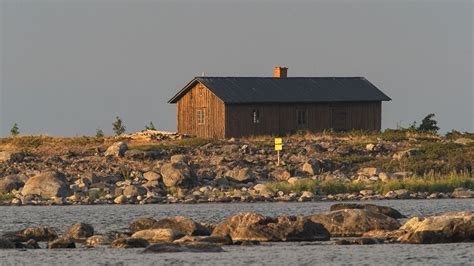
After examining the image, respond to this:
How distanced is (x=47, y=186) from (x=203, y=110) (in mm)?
17689

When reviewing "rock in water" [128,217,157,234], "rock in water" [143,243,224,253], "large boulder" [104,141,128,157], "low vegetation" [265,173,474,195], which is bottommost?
"rock in water" [143,243,224,253]

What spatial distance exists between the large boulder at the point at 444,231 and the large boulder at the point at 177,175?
22.9 m

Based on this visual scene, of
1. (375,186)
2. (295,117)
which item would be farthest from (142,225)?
(295,117)

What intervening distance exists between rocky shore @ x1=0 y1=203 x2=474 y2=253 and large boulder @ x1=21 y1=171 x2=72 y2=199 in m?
17.5

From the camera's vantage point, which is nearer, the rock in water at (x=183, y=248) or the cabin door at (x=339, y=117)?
the rock in water at (x=183, y=248)

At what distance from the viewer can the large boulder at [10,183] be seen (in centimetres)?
5678

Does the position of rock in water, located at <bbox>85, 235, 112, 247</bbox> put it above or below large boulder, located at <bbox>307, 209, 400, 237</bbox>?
Result: below

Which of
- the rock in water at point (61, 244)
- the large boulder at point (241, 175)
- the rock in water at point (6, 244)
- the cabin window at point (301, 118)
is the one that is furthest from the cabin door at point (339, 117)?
the rock in water at point (6, 244)

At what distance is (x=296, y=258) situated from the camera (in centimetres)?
3091

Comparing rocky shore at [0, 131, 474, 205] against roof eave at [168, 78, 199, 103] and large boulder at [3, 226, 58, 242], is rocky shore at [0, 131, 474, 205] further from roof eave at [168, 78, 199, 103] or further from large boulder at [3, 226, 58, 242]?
large boulder at [3, 226, 58, 242]

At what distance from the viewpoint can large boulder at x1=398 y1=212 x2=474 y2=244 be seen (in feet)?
110

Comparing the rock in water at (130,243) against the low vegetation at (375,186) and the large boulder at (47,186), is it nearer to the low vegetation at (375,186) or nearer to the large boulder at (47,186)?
the large boulder at (47,186)

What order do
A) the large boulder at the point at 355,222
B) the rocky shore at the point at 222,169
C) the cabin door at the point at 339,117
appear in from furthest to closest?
1. the cabin door at the point at 339,117
2. the rocky shore at the point at 222,169
3. the large boulder at the point at 355,222

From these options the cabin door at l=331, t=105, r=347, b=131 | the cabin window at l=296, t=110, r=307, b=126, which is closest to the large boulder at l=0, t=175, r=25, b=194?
the cabin window at l=296, t=110, r=307, b=126
